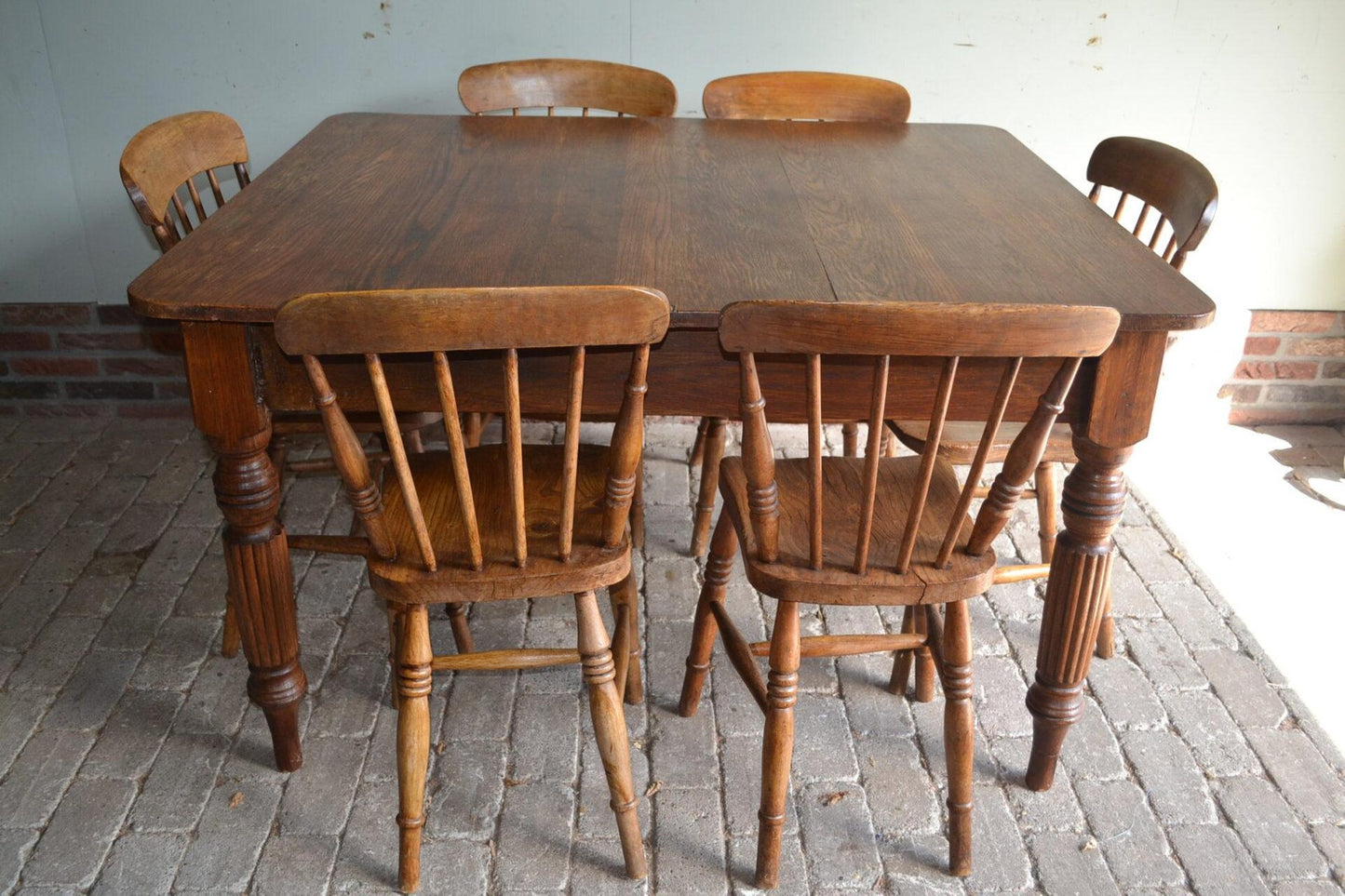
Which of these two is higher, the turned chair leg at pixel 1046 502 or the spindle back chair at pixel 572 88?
the spindle back chair at pixel 572 88

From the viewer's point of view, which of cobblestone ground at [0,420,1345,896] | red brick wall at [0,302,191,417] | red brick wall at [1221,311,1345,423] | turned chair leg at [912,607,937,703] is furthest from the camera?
red brick wall at [1221,311,1345,423]

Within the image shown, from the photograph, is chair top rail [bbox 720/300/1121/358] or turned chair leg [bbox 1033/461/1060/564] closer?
chair top rail [bbox 720/300/1121/358]

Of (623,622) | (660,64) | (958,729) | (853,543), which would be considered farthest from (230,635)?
(660,64)

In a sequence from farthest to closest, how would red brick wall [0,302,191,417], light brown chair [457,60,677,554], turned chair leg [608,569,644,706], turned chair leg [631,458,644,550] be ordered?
red brick wall [0,302,191,417] → light brown chair [457,60,677,554] → turned chair leg [631,458,644,550] → turned chair leg [608,569,644,706]

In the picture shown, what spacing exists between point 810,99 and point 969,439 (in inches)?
43.1

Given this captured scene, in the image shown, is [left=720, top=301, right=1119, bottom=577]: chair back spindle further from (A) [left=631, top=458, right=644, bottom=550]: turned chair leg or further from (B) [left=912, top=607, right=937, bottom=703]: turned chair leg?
(A) [left=631, top=458, right=644, bottom=550]: turned chair leg

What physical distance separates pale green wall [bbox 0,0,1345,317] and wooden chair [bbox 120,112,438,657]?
646 mm

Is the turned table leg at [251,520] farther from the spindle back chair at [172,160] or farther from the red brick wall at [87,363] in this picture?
the red brick wall at [87,363]

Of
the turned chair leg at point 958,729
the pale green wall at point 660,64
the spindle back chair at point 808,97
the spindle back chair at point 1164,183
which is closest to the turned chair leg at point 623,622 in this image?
the turned chair leg at point 958,729

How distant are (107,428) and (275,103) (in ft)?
3.53

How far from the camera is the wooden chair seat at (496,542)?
1.67 metres

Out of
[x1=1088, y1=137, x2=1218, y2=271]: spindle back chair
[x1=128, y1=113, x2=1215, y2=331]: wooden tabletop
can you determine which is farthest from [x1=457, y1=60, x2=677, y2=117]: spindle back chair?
[x1=1088, y1=137, x2=1218, y2=271]: spindle back chair

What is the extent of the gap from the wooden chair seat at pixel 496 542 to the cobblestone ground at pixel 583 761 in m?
0.51

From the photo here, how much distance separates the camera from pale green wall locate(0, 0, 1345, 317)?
297cm
